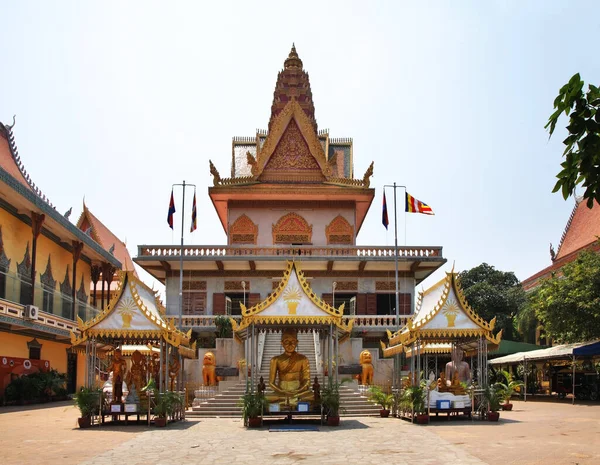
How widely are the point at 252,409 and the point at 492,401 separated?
555cm

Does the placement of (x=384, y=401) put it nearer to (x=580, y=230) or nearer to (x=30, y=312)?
(x=30, y=312)

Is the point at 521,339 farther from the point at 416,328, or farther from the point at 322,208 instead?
the point at 416,328

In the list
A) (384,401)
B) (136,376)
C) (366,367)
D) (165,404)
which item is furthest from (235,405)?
(366,367)

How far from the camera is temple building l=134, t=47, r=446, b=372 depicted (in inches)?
1232

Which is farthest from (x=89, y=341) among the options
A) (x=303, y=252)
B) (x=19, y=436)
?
(x=303, y=252)

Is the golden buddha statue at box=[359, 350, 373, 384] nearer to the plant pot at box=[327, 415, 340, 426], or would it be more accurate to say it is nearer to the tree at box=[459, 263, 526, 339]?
the plant pot at box=[327, 415, 340, 426]

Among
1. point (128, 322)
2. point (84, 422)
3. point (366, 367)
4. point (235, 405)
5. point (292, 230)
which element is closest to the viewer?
point (84, 422)

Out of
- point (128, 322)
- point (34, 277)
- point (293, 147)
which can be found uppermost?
point (293, 147)

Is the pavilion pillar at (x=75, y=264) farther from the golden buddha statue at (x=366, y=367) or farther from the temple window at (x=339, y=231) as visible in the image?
the golden buddha statue at (x=366, y=367)

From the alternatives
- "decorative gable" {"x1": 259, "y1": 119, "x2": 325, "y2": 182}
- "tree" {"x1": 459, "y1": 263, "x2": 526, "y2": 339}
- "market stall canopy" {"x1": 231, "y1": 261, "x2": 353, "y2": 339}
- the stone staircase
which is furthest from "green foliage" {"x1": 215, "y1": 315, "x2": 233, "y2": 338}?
"tree" {"x1": 459, "y1": 263, "x2": 526, "y2": 339}

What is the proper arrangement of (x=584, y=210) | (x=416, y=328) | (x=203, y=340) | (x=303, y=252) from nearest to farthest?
(x=416, y=328)
(x=203, y=340)
(x=303, y=252)
(x=584, y=210)

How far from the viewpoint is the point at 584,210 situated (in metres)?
49.1

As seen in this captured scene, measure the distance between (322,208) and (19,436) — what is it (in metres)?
23.3

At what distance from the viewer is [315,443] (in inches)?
448
